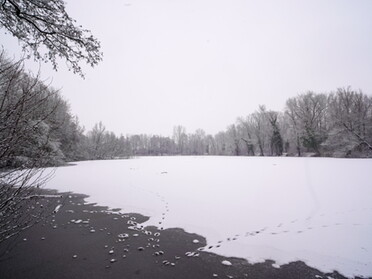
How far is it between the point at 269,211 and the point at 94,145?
172 feet

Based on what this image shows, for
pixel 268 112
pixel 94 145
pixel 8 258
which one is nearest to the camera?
pixel 8 258

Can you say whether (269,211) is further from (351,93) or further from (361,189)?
(351,93)

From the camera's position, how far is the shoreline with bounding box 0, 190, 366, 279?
3576 millimetres

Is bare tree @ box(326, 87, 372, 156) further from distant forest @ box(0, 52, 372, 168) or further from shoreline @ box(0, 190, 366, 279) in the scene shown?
shoreline @ box(0, 190, 366, 279)

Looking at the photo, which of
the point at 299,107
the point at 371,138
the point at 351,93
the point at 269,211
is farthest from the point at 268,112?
the point at 269,211

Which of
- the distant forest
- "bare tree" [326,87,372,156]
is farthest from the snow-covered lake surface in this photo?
"bare tree" [326,87,372,156]

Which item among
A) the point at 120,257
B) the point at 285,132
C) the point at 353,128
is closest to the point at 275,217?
the point at 120,257

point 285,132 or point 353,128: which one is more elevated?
point 285,132

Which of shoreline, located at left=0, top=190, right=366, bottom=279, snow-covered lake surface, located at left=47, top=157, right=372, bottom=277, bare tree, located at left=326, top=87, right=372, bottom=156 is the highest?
bare tree, located at left=326, top=87, right=372, bottom=156

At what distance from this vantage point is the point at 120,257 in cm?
411

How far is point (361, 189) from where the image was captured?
9.04m

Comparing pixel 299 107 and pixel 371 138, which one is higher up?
pixel 299 107

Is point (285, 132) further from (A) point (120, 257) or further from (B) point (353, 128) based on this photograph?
(A) point (120, 257)

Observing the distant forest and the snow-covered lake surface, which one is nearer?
the snow-covered lake surface
